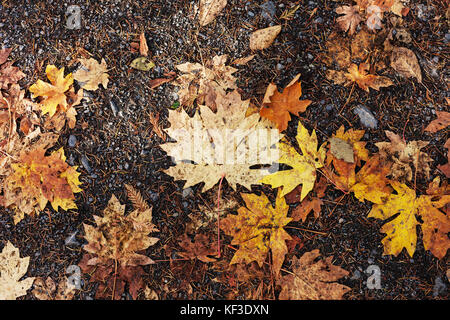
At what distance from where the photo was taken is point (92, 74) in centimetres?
220

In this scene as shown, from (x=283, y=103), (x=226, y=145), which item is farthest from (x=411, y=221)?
(x=226, y=145)

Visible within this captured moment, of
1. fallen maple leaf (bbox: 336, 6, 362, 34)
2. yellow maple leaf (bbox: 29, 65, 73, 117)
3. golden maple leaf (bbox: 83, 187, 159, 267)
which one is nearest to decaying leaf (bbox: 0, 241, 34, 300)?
golden maple leaf (bbox: 83, 187, 159, 267)

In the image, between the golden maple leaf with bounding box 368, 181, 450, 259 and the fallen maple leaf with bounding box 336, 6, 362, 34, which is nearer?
the golden maple leaf with bounding box 368, 181, 450, 259

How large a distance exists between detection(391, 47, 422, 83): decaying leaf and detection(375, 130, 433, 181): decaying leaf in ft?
1.31

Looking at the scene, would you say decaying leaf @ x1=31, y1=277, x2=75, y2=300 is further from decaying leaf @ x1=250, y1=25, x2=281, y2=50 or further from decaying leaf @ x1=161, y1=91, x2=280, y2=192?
decaying leaf @ x1=250, y1=25, x2=281, y2=50

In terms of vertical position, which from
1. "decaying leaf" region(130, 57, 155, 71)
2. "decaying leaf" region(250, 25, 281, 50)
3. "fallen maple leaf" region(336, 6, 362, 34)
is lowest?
"decaying leaf" region(130, 57, 155, 71)

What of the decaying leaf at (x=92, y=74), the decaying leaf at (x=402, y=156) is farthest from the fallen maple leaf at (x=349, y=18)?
the decaying leaf at (x=92, y=74)

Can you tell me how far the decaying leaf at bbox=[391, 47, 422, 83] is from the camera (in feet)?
6.77

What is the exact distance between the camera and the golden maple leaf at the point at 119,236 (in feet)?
6.84

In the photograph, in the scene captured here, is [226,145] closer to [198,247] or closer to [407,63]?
[198,247]
